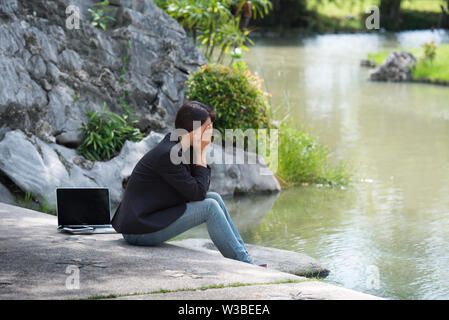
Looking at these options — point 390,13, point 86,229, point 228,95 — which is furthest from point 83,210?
point 390,13

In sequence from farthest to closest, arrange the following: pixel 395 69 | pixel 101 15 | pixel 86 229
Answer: pixel 395 69
pixel 101 15
pixel 86 229

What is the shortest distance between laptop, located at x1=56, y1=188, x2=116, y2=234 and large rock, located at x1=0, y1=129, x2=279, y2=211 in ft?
6.23

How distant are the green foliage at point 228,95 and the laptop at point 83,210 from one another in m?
3.29

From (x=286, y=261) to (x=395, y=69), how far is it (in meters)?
14.4

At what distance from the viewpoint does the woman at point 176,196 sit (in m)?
4.57

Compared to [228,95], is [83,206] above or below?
below

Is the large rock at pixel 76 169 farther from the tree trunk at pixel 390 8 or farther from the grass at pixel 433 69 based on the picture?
the tree trunk at pixel 390 8

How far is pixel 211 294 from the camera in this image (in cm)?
370

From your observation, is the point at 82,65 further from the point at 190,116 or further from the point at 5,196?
the point at 190,116

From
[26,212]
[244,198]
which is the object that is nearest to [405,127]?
[244,198]

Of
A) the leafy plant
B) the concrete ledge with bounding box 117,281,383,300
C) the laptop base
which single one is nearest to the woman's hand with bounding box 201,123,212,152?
the laptop base

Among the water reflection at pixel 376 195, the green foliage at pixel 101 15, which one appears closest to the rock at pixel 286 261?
the water reflection at pixel 376 195

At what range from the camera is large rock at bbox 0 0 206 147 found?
7.75 metres

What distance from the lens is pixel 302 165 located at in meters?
8.69
